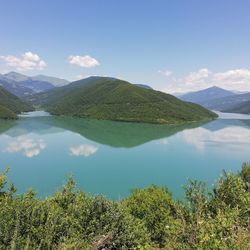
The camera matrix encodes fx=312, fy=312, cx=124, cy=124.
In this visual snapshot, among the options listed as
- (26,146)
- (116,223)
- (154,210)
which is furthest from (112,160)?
(116,223)

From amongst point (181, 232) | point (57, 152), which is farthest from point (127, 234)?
point (57, 152)

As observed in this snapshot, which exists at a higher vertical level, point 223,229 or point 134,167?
point 223,229

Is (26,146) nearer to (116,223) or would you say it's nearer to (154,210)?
(154,210)

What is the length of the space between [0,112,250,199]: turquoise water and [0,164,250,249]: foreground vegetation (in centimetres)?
2693

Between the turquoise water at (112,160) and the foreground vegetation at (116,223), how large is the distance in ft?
88.4

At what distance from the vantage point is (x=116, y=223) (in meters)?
26.1

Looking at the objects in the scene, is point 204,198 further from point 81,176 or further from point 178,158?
point 178,158

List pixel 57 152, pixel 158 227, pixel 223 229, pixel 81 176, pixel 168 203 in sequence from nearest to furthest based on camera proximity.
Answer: pixel 223 229, pixel 158 227, pixel 168 203, pixel 81 176, pixel 57 152

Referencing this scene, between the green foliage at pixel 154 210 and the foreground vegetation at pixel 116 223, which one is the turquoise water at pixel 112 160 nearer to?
the green foliage at pixel 154 210

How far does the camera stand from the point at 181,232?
19750mm

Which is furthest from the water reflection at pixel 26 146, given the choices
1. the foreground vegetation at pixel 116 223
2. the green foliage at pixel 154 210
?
the foreground vegetation at pixel 116 223

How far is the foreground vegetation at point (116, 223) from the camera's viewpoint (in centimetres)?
1706

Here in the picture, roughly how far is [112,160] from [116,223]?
2656 inches

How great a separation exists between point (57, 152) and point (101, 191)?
153 feet
